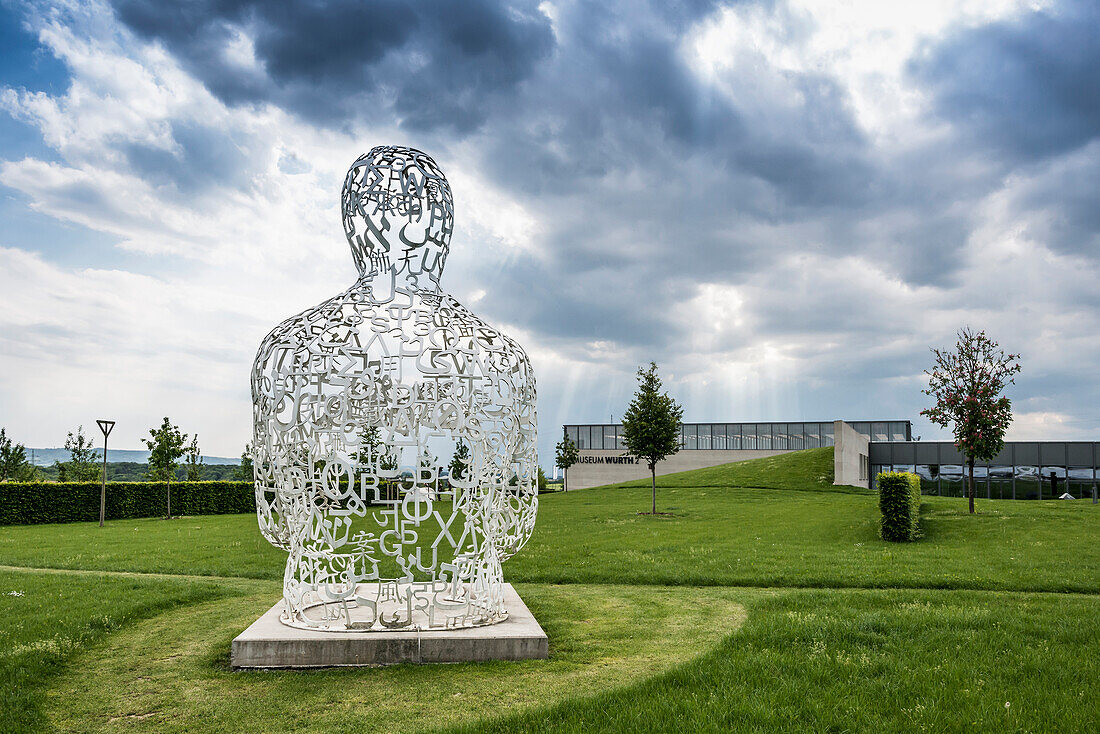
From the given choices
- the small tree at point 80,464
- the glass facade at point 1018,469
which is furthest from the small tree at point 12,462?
the glass facade at point 1018,469

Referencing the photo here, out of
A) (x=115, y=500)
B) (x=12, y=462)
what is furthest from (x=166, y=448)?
(x=12, y=462)

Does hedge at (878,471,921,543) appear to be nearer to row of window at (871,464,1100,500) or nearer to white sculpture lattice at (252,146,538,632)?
white sculpture lattice at (252,146,538,632)

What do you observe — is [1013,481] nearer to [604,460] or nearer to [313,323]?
[604,460]

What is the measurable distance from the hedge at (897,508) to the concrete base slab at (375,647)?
480 inches

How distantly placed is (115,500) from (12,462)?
14.2 m

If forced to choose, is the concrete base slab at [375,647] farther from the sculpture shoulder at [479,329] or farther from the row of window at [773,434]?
the row of window at [773,434]

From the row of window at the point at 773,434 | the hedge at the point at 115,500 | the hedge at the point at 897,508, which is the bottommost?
the hedge at the point at 115,500

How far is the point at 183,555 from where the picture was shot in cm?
1576

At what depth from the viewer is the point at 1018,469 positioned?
129 ft

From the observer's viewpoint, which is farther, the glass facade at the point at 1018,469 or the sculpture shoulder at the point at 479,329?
the glass facade at the point at 1018,469

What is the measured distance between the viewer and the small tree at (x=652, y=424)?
26.6 m

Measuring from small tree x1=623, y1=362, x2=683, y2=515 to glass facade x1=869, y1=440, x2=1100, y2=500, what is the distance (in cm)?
1867

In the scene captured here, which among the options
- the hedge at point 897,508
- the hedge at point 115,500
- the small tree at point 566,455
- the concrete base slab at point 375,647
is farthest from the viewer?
the small tree at point 566,455

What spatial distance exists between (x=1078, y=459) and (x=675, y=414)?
24719mm
